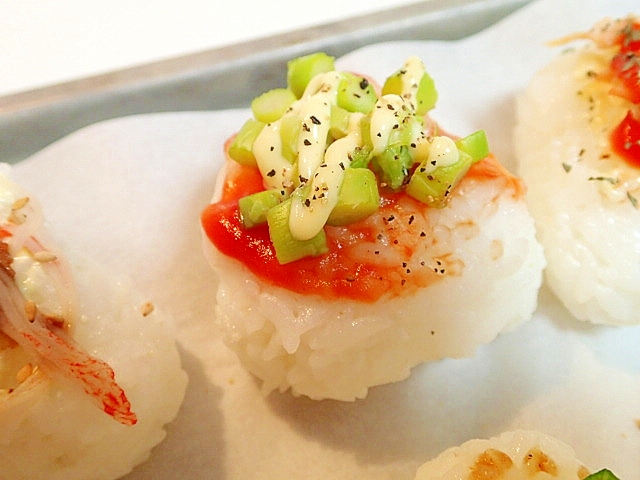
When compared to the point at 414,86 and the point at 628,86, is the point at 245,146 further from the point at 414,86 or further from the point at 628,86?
→ the point at 628,86

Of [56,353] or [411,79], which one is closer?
[56,353]

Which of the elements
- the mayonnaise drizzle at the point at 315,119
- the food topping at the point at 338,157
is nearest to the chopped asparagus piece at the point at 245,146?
the food topping at the point at 338,157

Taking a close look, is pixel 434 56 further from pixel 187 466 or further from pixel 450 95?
pixel 187 466

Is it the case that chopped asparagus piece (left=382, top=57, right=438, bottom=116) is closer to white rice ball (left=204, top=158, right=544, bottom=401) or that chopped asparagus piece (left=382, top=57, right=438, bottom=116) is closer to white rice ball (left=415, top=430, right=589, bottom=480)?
white rice ball (left=204, top=158, right=544, bottom=401)

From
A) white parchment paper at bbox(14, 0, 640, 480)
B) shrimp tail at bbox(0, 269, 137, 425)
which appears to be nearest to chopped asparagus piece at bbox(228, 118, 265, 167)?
white parchment paper at bbox(14, 0, 640, 480)

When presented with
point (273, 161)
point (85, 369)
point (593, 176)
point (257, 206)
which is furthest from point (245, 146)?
point (593, 176)

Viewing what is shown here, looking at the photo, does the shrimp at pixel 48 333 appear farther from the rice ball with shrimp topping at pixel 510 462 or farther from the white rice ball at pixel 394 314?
the rice ball with shrimp topping at pixel 510 462

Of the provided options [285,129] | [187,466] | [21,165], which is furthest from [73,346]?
[21,165]
